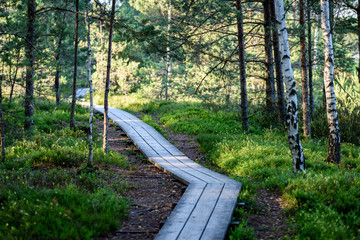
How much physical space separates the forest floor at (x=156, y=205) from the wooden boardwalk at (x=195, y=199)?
0.99 ft

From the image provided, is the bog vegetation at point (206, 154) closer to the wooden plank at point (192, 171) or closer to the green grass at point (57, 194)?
the green grass at point (57, 194)

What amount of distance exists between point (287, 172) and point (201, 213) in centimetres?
323

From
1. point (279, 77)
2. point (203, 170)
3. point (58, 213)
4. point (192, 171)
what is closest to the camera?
point (58, 213)

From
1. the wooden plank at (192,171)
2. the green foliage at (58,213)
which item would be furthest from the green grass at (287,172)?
the green foliage at (58,213)

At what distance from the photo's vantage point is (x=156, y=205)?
6.47 m

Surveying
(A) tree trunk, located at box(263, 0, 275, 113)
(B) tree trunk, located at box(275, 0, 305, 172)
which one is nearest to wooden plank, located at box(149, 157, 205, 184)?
(B) tree trunk, located at box(275, 0, 305, 172)

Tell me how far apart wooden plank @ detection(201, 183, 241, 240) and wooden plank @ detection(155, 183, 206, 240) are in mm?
445

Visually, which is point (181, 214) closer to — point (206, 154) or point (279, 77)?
point (206, 154)

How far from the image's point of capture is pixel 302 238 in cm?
468

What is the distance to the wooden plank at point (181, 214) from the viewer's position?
15.4 ft

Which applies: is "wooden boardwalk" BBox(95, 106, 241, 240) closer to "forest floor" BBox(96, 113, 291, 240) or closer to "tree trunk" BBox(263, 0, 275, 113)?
"forest floor" BBox(96, 113, 291, 240)

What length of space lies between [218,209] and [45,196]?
3266mm

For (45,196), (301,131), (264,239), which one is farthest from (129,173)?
(301,131)

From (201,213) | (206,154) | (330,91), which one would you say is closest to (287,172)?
(201,213)
